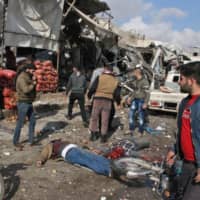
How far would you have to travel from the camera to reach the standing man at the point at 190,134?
11.2ft

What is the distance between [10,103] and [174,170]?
746 cm

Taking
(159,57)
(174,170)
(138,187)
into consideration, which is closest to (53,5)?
(159,57)

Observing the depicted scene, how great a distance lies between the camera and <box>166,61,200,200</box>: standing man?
135 inches

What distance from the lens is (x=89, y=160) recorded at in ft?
21.8

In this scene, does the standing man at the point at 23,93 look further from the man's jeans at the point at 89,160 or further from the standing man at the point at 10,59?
the standing man at the point at 10,59

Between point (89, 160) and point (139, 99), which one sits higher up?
point (139, 99)

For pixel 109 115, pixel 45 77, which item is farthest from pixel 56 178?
pixel 45 77

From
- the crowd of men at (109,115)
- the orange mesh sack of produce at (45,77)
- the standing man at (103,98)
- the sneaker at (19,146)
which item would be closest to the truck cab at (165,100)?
the crowd of men at (109,115)

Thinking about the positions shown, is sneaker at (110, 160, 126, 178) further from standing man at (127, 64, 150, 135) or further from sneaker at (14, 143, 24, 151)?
standing man at (127, 64, 150, 135)

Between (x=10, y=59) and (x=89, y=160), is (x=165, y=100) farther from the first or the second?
(x=89, y=160)

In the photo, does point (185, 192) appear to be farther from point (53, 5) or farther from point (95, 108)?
point (53, 5)

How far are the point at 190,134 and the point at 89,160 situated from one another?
3.35m

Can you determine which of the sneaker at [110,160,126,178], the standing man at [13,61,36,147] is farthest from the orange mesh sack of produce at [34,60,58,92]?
the sneaker at [110,160,126,178]

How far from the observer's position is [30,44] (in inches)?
575
